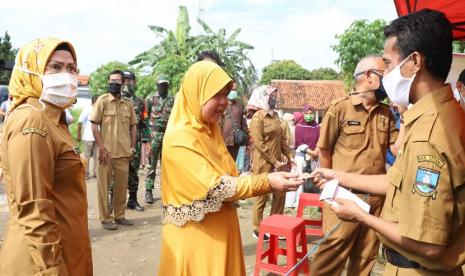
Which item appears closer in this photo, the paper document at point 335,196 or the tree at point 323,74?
the paper document at point 335,196

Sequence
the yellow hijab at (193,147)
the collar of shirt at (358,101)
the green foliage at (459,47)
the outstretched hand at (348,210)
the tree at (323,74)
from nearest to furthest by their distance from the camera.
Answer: the outstretched hand at (348,210)
the yellow hijab at (193,147)
the collar of shirt at (358,101)
the green foliage at (459,47)
the tree at (323,74)

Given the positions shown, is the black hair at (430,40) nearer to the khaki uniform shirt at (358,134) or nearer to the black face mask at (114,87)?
the khaki uniform shirt at (358,134)

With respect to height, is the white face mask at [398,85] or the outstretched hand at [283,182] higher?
the white face mask at [398,85]

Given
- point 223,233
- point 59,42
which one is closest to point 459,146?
point 223,233

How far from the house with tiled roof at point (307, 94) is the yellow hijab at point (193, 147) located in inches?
1472

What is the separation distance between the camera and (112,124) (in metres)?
5.98

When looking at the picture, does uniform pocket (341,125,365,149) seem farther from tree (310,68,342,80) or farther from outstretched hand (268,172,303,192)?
tree (310,68,342,80)

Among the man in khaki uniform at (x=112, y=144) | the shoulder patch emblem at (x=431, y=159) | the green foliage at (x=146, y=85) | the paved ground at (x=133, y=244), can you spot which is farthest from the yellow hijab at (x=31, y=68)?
the green foliage at (x=146, y=85)

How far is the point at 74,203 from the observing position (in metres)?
2.17

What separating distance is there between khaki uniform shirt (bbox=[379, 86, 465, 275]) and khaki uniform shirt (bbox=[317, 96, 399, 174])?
1703mm

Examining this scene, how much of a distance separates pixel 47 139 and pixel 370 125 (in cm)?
268

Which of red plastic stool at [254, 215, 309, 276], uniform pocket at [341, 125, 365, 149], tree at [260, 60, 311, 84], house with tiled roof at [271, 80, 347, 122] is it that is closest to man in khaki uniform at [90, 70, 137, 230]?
red plastic stool at [254, 215, 309, 276]

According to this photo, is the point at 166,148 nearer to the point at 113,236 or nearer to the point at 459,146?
the point at 459,146

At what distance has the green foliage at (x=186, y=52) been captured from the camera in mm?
20031
